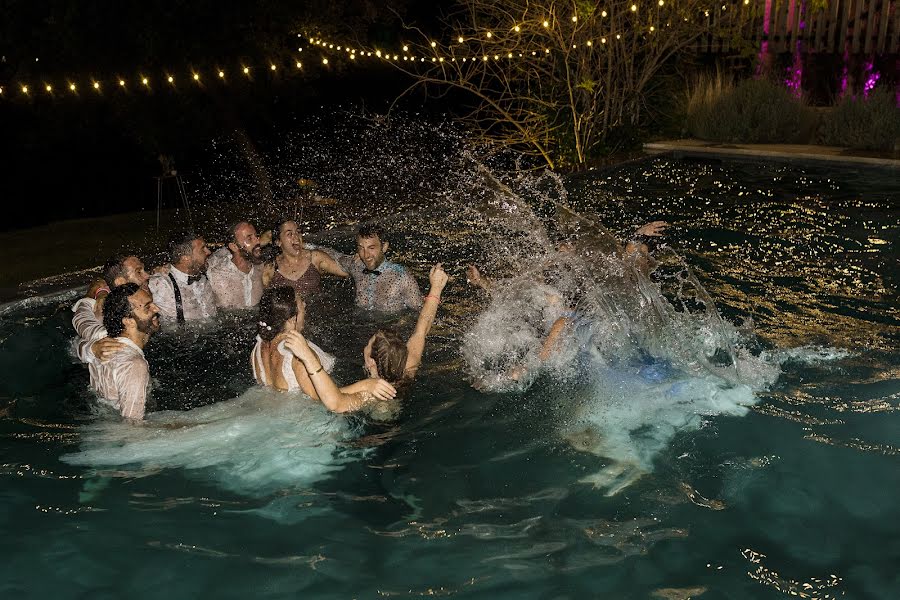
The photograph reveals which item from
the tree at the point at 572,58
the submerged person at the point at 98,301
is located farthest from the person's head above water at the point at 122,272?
the tree at the point at 572,58

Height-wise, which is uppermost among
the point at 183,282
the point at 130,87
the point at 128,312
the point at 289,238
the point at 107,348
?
the point at 130,87

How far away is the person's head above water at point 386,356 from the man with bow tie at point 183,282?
286 cm

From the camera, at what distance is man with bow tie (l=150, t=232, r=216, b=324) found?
24.9 ft

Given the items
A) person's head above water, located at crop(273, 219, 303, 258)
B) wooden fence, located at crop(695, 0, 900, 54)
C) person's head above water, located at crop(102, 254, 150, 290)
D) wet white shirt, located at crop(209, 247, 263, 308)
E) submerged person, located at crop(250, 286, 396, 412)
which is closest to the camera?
submerged person, located at crop(250, 286, 396, 412)

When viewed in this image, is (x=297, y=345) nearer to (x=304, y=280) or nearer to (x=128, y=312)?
(x=128, y=312)

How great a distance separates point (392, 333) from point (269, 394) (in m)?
0.99

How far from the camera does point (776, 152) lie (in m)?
14.9

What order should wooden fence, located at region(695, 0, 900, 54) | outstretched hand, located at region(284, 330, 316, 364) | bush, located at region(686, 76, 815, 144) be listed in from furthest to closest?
1. wooden fence, located at region(695, 0, 900, 54)
2. bush, located at region(686, 76, 815, 144)
3. outstretched hand, located at region(284, 330, 316, 364)

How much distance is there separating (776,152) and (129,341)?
12338 millimetres

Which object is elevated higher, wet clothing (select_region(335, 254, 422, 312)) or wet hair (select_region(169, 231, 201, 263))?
wet hair (select_region(169, 231, 201, 263))

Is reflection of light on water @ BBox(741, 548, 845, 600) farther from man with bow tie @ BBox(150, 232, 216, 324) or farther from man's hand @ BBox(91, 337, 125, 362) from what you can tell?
man with bow tie @ BBox(150, 232, 216, 324)

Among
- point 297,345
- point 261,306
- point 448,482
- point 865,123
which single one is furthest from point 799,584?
point 865,123

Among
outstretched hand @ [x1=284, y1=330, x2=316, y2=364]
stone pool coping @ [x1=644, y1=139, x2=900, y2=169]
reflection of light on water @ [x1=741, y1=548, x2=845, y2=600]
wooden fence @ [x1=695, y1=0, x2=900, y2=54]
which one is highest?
wooden fence @ [x1=695, y1=0, x2=900, y2=54]

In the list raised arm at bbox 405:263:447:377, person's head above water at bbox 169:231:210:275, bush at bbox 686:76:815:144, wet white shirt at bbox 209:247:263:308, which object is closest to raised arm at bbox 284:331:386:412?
raised arm at bbox 405:263:447:377
